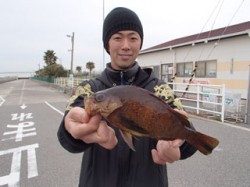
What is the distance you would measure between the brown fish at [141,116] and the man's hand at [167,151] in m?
0.05

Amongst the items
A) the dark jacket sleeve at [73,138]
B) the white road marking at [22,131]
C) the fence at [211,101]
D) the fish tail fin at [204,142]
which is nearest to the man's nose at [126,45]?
the dark jacket sleeve at [73,138]

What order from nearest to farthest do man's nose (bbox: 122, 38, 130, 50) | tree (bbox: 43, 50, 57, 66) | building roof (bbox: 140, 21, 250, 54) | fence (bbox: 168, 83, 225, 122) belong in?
man's nose (bbox: 122, 38, 130, 50)
fence (bbox: 168, 83, 225, 122)
building roof (bbox: 140, 21, 250, 54)
tree (bbox: 43, 50, 57, 66)

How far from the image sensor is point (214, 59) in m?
22.6

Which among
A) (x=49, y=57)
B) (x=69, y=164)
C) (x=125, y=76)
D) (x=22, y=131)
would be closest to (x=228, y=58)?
(x=22, y=131)

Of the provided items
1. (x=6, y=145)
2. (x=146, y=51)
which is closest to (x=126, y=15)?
(x=6, y=145)

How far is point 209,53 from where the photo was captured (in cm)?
2300

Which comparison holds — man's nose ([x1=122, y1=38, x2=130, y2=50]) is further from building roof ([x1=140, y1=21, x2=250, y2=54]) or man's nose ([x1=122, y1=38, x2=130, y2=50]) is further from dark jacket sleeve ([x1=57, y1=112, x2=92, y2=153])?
building roof ([x1=140, y1=21, x2=250, y2=54])

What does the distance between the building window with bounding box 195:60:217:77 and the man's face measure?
20.7 metres

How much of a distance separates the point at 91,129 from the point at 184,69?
24925 mm

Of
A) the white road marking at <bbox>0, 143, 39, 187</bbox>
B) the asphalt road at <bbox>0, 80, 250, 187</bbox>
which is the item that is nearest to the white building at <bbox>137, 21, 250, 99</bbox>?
the asphalt road at <bbox>0, 80, 250, 187</bbox>

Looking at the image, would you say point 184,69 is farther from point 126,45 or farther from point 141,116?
point 141,116

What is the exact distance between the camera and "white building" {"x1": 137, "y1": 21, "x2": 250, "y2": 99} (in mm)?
19875

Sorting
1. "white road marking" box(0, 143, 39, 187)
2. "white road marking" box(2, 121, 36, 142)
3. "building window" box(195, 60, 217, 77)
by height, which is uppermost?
"building window" box(195, 60, 217, 77)

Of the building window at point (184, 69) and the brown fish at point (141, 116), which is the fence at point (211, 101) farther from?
the brown fish at point (141, 116)
